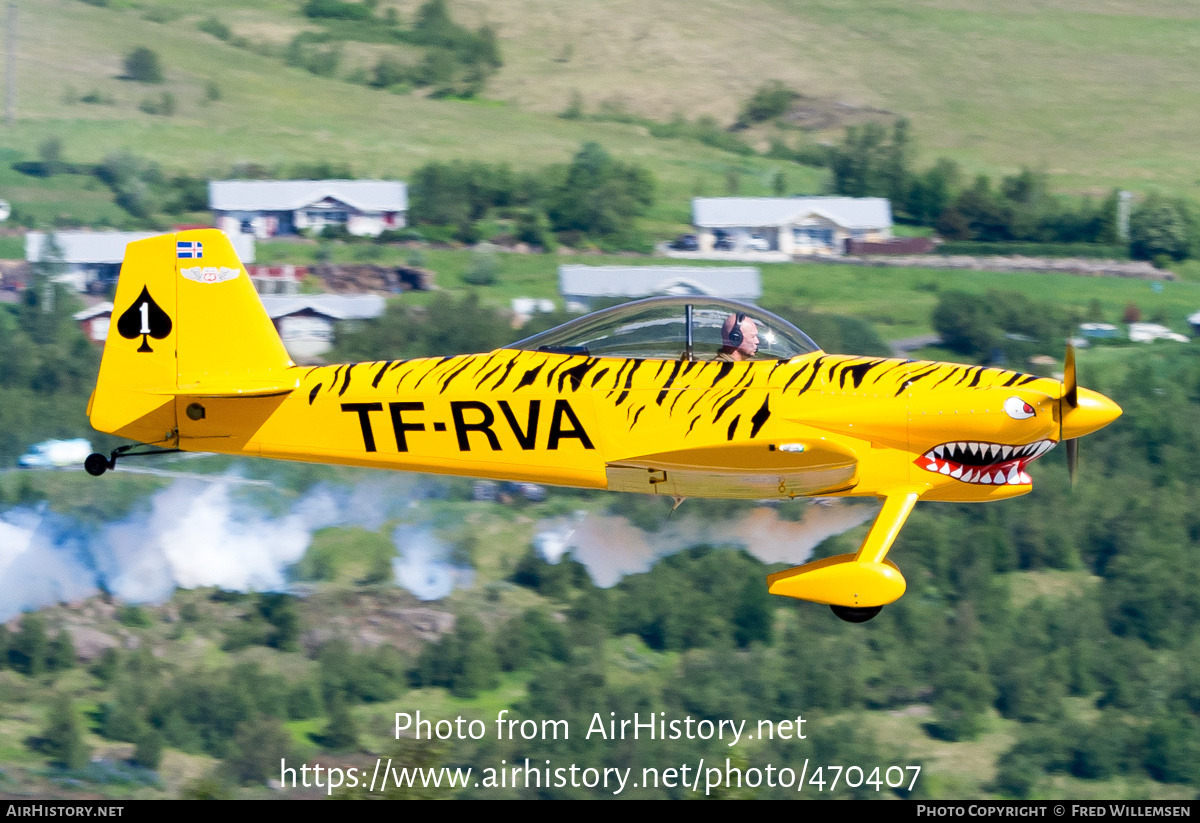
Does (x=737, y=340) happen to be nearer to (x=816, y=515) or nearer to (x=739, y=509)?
(x=816, y=515)

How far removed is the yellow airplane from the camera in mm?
12758

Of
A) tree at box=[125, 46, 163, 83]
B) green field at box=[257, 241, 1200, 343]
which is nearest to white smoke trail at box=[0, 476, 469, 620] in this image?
green field at box=[257, 241, 1200, 343]

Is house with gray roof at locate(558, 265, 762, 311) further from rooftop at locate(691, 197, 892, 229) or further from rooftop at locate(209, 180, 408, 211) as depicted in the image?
rooftop at locate(209, 180, 408, 211)

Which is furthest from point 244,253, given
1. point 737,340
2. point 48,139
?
point 737,340

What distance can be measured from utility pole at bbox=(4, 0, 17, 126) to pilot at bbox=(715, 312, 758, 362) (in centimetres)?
7995

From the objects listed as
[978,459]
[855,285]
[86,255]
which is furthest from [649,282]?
[978,459]

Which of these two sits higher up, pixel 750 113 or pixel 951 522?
pixel 750 113

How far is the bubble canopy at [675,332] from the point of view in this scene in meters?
13.0

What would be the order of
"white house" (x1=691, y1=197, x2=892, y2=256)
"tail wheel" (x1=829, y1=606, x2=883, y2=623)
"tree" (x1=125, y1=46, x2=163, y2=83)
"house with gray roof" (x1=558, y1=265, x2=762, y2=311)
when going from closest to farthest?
"tail wheel" (x1=829, y1=606, x2=883, y2=623), "house with gray roof" (x1=558, y1=265, x2=762, y2=311), "white house" (x1=691, y1=197, x2=892, y2=256), "tree" (x1=125, y1=46, x2=163, y2=83)

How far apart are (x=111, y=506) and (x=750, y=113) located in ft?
182

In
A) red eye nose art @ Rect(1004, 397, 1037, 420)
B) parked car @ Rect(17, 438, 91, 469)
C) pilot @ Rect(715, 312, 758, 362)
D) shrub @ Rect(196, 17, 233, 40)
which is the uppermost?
pilot @ Rect(715, 312, 758, 362)

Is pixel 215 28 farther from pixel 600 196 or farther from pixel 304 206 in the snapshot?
pixel 600 196

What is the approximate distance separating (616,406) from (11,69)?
8585 centimetres
